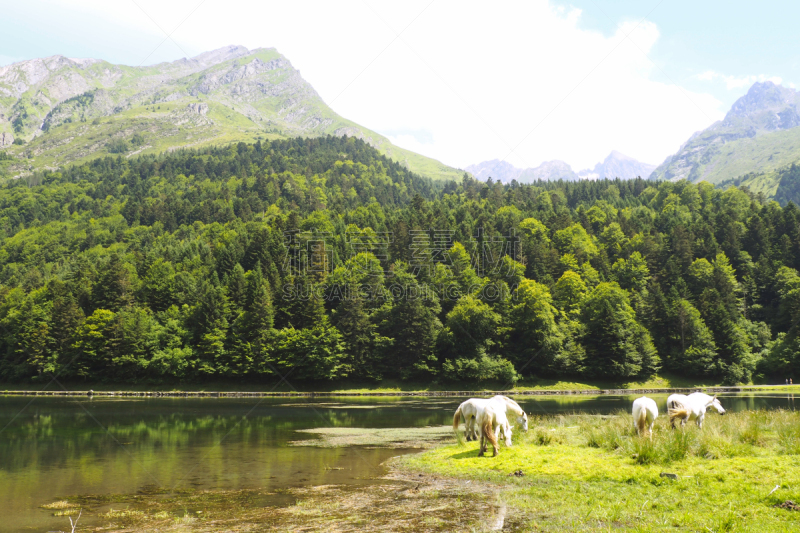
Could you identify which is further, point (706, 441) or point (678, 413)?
point (678, 413)

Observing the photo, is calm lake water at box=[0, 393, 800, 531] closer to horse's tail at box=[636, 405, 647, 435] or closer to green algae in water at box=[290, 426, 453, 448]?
green algae in water at box=[290, 426, 453, 448]

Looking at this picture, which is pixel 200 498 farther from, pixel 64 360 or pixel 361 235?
pixel 361 235

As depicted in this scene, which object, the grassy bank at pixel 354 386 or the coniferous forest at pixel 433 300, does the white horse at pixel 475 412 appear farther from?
the coniferous forest at pixel 433 300

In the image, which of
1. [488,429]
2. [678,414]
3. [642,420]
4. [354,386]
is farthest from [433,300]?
[642,420]

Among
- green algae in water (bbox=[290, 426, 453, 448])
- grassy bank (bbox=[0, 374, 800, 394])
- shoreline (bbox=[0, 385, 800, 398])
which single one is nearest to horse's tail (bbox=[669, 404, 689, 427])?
green algae in water (bbox=[290, 426, 453, 448])

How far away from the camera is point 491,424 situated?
74.9 feet

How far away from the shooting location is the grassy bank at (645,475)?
12398 mm

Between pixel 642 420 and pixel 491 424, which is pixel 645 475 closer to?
pixel 642 420

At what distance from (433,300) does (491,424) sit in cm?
7752

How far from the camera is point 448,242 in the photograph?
409 feet

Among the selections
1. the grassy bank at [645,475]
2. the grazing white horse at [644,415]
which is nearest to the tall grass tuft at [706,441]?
the grassy bank at [645,475]

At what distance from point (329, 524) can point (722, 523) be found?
873 cm

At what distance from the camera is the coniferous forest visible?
90.1 meters

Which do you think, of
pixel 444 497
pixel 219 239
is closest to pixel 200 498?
pixel 444 497
